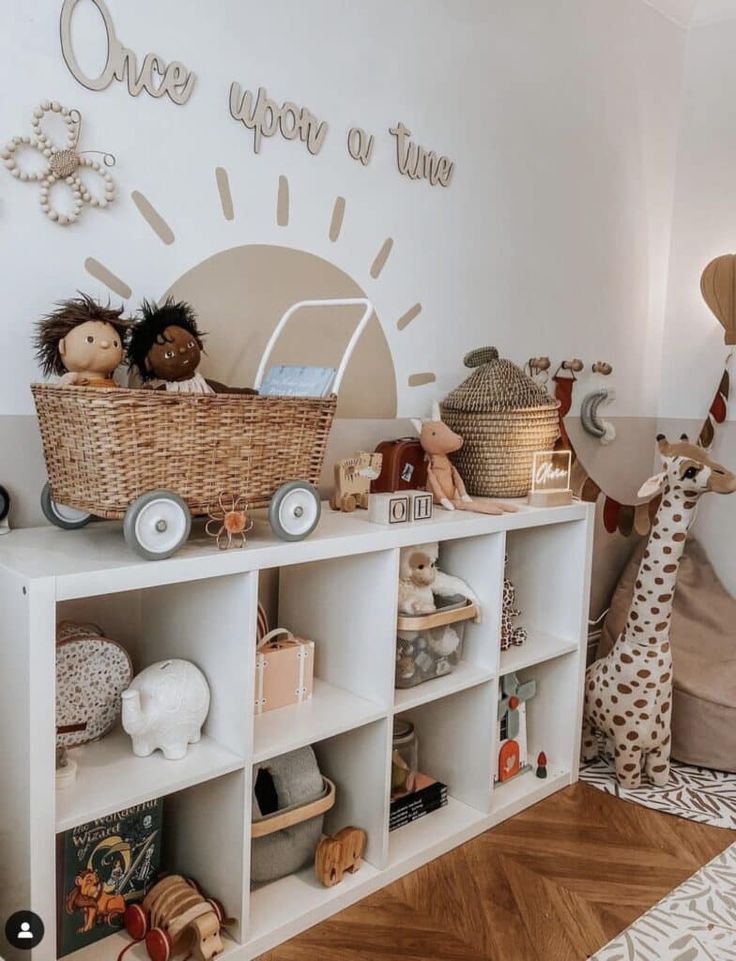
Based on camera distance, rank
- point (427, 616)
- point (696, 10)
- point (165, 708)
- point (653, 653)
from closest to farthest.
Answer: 1. point (165, 708)
2. point (427, 616)
3. point (653, 653)
4. point (696, 10)

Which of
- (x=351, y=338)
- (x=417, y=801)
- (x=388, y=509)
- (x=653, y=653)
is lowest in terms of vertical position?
(x=417, y=801)

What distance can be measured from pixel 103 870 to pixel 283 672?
0.48 meters

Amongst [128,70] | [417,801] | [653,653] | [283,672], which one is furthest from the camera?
[653,653]

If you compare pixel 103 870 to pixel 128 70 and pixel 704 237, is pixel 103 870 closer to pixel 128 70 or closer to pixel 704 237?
pixel 128 70

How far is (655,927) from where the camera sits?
5.73ft

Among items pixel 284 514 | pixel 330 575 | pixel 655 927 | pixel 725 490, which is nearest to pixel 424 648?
pixel 330 575

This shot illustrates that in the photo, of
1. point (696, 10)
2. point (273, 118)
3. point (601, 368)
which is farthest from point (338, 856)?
point (696, 10)

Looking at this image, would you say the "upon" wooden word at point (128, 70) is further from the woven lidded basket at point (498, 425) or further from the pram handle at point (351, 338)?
the woven lidded basket at point (498, 425)

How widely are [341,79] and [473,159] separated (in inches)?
19.6

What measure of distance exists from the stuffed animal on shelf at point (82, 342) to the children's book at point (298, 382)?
0.31m

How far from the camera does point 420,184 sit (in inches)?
88.4

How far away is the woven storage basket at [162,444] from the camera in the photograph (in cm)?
137

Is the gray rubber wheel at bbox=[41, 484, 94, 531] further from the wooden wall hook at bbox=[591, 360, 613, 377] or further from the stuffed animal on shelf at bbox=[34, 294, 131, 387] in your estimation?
the wooden wall hook at bbox=[591, 360, 613, 377]

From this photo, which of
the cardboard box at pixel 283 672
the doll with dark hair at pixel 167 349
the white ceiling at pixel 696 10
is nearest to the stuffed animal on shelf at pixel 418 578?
the cardboard box at pixel 283 672
